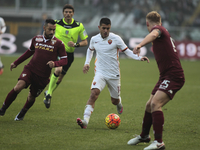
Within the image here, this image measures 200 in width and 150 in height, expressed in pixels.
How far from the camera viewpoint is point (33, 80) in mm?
5684

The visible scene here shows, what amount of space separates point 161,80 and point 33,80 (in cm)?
253

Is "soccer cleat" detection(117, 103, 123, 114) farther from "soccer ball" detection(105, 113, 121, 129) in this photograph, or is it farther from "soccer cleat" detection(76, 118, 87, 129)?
"soccer cleat" detection(76, 118, 87, 129)

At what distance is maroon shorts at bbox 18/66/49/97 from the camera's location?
18.2ft

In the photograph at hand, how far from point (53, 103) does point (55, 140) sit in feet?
10.8

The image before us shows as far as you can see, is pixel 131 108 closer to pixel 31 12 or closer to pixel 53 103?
pixel 53 103

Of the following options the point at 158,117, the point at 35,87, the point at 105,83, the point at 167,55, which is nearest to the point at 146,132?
the point at 158,117

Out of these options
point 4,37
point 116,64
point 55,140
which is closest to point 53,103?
point 116,64

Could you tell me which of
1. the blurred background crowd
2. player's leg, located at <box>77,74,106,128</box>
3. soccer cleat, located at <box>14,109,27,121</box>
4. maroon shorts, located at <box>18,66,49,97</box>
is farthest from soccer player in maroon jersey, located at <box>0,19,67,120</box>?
the blurred background crowd

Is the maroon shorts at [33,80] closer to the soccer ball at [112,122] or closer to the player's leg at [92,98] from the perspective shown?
the player's leg at [92,98]

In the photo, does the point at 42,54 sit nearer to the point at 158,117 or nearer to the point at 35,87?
the point at 35,87

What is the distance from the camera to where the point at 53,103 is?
25.4 ft

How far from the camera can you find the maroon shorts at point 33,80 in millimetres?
5559

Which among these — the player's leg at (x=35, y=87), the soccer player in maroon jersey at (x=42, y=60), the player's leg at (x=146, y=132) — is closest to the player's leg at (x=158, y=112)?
the player's leg at (x=146, y=132)

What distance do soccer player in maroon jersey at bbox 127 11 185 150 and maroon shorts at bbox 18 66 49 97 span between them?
2.22 metres
